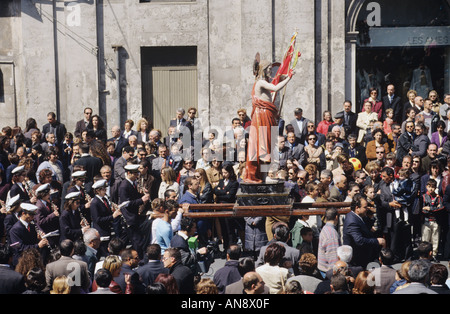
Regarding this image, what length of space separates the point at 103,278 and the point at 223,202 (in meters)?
5.62

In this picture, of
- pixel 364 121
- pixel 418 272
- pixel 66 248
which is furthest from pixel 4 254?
pixel 364 121

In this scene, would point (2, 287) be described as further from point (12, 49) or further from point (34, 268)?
point (12, 49)

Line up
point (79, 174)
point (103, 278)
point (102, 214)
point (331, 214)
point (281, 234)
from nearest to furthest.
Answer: point (103, 278)
point (281, 234)
point (331, 214)
point (102, 214)
point (79, 174)

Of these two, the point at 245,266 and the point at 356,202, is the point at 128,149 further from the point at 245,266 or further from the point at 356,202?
the point at 245,266

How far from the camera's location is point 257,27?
827 inches

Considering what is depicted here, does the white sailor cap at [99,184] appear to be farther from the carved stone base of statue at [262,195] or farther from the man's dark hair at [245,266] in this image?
the man's dark hair at [245,266]

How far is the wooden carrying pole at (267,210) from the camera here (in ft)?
41.9

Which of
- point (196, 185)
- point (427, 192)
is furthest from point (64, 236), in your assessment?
point (427, 192)

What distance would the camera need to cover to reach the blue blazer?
501 inches

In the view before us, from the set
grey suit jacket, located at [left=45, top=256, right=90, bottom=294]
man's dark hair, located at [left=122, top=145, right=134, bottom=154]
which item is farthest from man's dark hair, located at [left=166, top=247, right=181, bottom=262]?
man's dark hair, located at [left=122, top=145, right=134, bottom=154]

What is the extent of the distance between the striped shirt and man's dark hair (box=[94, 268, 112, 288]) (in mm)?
3924

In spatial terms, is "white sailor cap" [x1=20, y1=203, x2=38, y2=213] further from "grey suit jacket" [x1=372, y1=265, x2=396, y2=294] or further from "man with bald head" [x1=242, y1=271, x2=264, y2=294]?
"grey suit jacket" [x1=372, y1=265, x2=396, y2=294]

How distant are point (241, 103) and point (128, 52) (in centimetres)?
343

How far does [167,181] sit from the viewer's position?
15.5 m
